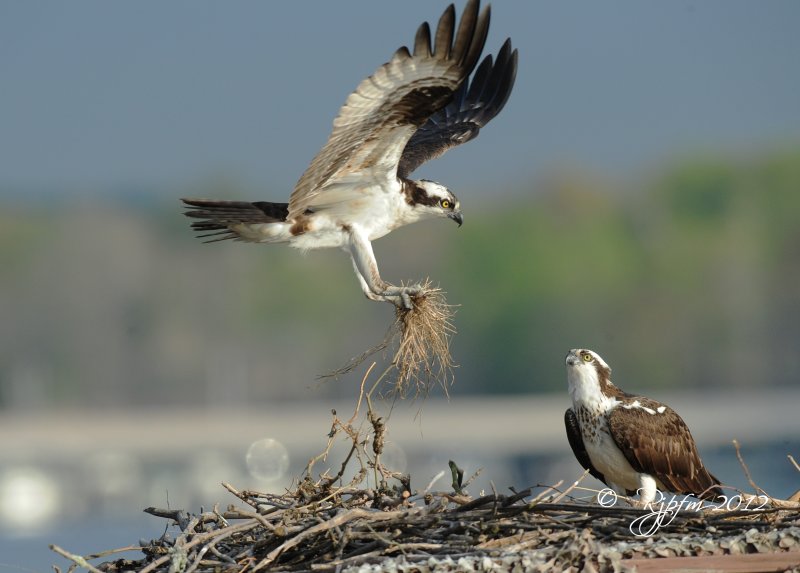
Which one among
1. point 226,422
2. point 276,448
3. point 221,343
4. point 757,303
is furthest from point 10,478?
point 757,303

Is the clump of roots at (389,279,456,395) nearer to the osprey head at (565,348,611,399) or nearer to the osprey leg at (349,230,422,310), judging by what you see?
the osprey leg at (349,230,422,310)

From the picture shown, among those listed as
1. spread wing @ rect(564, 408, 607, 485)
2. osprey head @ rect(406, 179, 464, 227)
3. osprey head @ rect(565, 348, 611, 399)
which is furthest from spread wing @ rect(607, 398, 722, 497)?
osprey head @ rect(406, 179, 464, 227)

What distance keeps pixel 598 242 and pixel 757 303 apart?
8.59 m

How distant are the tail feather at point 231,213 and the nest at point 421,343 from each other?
93 centimetres

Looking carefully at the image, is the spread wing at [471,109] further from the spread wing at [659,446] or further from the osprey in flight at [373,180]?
the spread wing at [659,446]

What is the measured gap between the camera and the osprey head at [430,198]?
7367mm

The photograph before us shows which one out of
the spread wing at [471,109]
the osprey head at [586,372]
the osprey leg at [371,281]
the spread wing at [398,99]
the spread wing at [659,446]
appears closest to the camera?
the spread wing at [398,99]

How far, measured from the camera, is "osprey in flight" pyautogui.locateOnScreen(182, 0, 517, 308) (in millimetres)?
6648

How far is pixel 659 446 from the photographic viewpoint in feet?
23.4

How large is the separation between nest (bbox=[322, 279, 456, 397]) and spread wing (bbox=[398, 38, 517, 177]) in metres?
2.14

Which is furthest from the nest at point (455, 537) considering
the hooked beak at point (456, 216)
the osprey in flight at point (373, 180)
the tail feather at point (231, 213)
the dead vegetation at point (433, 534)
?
the hooked beak at point (456, 216)

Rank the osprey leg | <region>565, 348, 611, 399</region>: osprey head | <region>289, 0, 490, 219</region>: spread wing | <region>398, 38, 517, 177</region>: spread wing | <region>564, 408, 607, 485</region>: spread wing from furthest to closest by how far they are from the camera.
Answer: <region>398, 38, 517, 177</region>: spread wing, <region>564, 408, 607, 485</region>: spread wing, <region>565, 348, 611, 399</region>: osprey head, the osprey leg, <region>289, 0, 490, 219</region>: spread wing

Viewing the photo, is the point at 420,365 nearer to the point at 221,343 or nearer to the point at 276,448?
the point at 276,448

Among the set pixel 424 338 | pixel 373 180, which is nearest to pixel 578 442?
pixel 424 338
